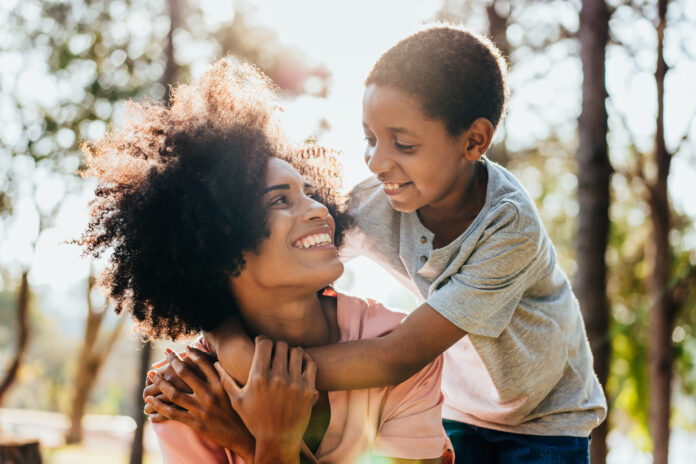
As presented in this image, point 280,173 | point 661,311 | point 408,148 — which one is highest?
point 408,148

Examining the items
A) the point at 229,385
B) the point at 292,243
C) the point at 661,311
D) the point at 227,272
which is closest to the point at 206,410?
the point at 229,385

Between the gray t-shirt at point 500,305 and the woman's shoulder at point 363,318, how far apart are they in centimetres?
19

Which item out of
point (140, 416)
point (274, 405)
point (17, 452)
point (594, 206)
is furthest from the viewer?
point (140, 416)

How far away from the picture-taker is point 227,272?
2367 mm

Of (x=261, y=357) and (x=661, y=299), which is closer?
(x=261, y=357)

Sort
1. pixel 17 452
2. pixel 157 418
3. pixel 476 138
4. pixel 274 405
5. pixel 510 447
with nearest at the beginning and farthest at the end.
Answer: pixel 274 405 < pixel 157 418 < pixel 476 138 < pixel 510 447 < pixel 17 452

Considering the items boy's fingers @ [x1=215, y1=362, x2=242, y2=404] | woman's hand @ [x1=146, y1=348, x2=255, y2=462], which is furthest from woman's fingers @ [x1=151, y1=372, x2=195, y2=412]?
boy's fingers @ [x1=215, y1=362, x2=242, y2=404]

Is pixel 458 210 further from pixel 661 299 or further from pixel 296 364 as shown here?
pixel 661 299

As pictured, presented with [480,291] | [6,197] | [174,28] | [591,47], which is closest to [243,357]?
[480,291]

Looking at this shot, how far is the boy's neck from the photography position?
2646 millimetres

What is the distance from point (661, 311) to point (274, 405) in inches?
289

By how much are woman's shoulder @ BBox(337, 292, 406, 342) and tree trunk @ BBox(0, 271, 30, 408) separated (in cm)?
1253

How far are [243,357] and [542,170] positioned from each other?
1159 centimetres

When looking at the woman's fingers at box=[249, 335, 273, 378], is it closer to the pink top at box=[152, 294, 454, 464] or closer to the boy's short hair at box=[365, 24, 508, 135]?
the pink top at box=[152, 294, 454, 464]
